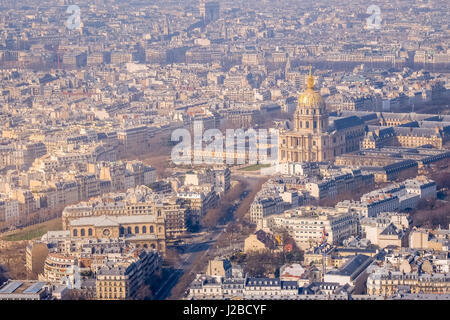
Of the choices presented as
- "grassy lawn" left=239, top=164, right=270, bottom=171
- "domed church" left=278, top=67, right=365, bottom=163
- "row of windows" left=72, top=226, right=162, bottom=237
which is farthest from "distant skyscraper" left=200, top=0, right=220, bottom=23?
"row of windows" left=72, top=226, right=162, bottom=237

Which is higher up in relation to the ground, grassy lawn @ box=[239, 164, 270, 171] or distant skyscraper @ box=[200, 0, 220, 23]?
distant skyscraper @ box=[200, 0, 220, 23]

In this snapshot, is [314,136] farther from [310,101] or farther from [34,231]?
[34,231]

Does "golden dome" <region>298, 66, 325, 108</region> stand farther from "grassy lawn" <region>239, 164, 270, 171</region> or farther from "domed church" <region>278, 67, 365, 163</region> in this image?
"grassy lawn" <region>239, 164, 270, 171</region>

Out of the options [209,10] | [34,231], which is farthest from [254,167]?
[209,10]

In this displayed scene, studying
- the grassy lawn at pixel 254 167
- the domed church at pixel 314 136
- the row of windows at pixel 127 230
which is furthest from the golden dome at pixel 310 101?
the row of windows at pixel 127 230

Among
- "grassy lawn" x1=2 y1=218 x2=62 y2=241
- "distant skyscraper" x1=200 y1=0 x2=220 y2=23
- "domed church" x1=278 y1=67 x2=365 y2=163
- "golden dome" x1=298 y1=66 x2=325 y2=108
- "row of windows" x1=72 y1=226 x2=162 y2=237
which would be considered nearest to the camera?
"row of windows" x1=72 y1=226 x2=162 y2=237

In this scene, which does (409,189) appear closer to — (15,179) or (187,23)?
(15,179)

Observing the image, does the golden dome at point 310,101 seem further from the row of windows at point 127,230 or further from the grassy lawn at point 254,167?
the row of windows at point 127,230
